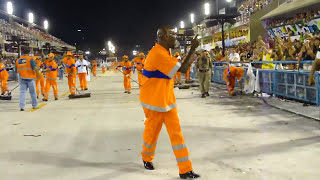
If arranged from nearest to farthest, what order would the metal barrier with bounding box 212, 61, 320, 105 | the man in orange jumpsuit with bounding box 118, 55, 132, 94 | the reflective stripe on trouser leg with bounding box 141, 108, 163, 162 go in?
the reflective stripe on trouser leg with bounding box 141, 108, 163, 162, the metal barrier with bounding box 212, 61, 320, 105, the man in orange jumpsuit with bounding box 118, 55, 132, 94

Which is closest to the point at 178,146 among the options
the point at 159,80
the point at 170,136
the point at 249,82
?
the point at 170,136

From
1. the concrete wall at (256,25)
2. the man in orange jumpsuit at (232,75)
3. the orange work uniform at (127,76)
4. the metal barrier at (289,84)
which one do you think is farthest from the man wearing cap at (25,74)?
the concrete wall at (256,25)

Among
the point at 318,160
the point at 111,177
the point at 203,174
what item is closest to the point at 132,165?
the point at 111,177

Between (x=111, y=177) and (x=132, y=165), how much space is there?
0.54 meters

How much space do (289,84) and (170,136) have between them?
724cm

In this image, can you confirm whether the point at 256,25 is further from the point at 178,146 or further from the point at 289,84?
Answer: the point at 178,146

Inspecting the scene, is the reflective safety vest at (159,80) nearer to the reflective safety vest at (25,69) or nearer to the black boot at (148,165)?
the black boot at (148,165)

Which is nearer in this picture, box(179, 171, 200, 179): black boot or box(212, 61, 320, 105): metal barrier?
box(179, 171, 200, 179): black boot

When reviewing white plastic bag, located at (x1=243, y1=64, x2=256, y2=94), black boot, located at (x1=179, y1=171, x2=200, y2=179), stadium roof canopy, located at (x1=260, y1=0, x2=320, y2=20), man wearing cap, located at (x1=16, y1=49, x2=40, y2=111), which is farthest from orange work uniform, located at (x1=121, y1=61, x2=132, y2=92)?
black boot, located at (x1=179, y1=171, x2=200, y2=179)

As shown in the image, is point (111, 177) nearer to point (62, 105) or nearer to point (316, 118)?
point (316, 118)

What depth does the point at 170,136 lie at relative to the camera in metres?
4.36

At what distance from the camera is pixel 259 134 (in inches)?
261

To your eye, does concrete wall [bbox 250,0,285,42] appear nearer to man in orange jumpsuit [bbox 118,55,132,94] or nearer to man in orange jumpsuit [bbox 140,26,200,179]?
man in orange jumpsuit [bbox 118,55,132,94]

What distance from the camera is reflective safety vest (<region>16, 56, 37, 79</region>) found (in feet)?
36.1
